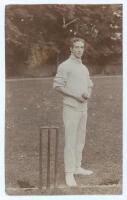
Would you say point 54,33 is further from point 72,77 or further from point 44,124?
point 44,124

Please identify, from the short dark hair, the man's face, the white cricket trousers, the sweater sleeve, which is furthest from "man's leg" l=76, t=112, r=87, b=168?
the short dark hair

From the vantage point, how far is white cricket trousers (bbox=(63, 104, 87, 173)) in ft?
35.0

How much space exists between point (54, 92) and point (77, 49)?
502 millimetres

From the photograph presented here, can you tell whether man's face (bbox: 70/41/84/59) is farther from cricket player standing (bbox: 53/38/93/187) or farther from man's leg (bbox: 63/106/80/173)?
man's leg (bbox: 63/106/80/173)

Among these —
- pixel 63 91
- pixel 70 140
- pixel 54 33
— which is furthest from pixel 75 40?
pixel 70 140

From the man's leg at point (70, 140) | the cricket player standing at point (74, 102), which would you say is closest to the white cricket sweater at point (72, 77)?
the cricket player standing at point (74, 102)

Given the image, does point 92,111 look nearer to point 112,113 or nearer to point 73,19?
point 112,113

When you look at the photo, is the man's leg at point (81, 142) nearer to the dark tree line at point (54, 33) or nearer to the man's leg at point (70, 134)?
the man's leg at point (70, 134)

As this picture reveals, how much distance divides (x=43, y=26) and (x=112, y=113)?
116 centimetres

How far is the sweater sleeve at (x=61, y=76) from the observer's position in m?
10.6

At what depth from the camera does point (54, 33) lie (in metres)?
10.7

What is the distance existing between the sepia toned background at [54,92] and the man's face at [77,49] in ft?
0.20

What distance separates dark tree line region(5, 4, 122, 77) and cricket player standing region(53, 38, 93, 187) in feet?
0.28

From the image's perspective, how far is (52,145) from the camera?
35.1 ft
